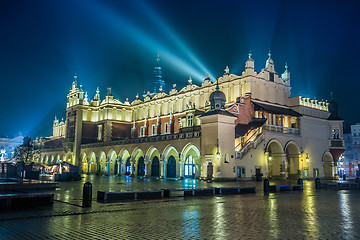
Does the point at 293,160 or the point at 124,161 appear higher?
the point at 293,160

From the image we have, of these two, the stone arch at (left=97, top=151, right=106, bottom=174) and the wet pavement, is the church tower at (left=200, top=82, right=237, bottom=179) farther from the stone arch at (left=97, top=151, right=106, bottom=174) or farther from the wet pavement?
the stone arch at (left=97, top=151, right=106, bottom=174)

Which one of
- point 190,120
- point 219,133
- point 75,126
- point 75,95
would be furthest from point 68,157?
point 219,133

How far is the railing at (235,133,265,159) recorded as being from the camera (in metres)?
39.8

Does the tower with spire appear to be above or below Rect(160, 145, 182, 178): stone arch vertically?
above

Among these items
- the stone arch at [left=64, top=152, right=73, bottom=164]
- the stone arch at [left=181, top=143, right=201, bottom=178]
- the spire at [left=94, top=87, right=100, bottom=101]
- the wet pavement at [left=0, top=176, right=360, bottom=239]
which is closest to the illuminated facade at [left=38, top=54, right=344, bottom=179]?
the stone arch at [left=181, top=143, right=201, bottom=178]

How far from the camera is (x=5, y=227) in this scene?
29.4 feet

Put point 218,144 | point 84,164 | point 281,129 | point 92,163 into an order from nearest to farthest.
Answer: point 218,144 → point 281,129 → point 92,163 → point 84,164

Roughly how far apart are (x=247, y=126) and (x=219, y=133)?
7.71 meters

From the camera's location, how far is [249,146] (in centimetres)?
4122

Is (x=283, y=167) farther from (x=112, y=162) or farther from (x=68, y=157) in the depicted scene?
(x=68, y=157)

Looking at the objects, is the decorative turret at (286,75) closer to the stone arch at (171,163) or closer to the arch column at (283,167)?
the arch column at (283,167)

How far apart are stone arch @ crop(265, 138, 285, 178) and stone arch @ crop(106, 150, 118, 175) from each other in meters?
27.5

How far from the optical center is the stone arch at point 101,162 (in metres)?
60.7

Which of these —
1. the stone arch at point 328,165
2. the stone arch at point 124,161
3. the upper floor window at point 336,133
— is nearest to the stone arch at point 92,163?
the stone arch at point 124,161
